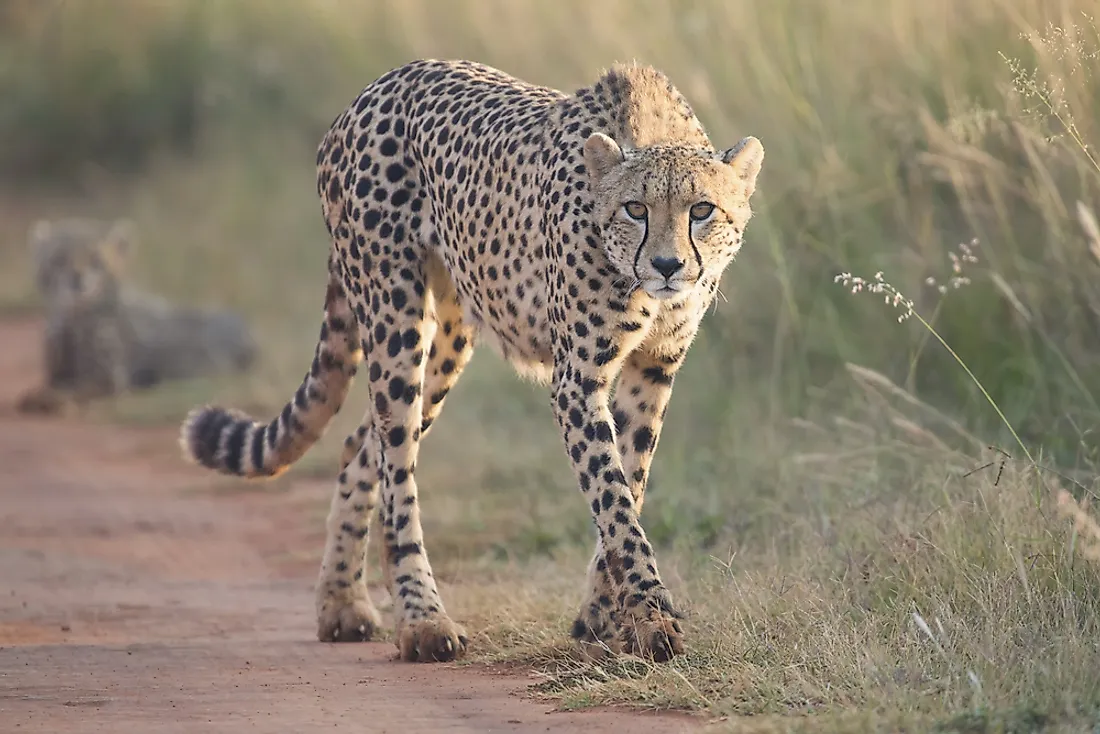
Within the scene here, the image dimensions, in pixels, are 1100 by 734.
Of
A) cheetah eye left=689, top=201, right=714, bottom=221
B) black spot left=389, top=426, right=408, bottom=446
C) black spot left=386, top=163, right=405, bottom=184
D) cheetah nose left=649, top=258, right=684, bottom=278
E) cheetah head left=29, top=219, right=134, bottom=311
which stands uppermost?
cheetah head left=29, top=219, right=134, bottom=311

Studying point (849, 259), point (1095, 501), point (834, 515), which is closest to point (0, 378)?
point (849, 259)

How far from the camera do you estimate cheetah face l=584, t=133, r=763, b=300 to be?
416 cm

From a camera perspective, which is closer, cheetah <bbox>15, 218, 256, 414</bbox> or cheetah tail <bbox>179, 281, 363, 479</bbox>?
cheetah tail <bbox>179, 281, 363, 479</bbox>

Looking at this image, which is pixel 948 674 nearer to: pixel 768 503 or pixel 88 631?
pixel 768 503

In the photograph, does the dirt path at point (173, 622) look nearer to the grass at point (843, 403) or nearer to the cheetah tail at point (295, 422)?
the grass at point (843, 403)

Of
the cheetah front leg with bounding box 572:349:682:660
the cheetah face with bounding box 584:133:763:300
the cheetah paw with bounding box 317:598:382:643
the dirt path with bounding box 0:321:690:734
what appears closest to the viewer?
the dirt path with bounding box 0:321:690:734

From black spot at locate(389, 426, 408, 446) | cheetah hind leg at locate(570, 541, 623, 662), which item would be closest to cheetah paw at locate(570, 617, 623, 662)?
cheetah hind leg at locate(570, 541, 623, 662)

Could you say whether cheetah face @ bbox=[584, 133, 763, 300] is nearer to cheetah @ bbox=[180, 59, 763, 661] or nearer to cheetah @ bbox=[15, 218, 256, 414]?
cheetah @ bbox=[180, 59, 763, 661]

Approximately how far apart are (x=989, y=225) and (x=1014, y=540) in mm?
2399

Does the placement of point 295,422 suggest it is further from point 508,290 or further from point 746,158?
point 746,158

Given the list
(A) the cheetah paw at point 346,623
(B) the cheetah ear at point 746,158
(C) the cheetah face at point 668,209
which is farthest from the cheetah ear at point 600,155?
(A) the cheetah paw at point 346,623

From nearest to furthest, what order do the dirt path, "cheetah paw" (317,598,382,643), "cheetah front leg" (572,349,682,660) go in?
the dirt path
"cheetah front leg" (572,349,682,660)
"cheetah paw" (317,598,382,643)

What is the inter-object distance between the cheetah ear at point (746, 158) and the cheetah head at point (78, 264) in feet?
21.9

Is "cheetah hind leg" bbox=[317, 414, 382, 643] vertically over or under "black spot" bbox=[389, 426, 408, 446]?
under
